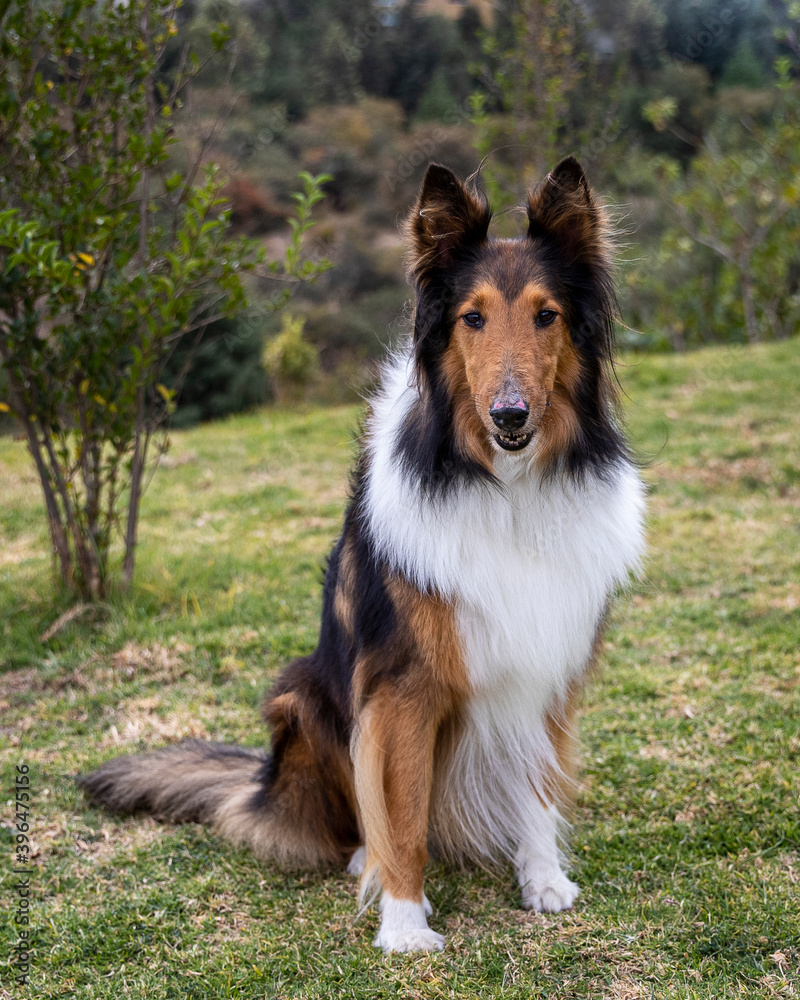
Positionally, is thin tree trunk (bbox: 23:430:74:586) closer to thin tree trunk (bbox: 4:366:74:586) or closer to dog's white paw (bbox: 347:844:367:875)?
thin tree trunk (bbox: 4:366:74:586)

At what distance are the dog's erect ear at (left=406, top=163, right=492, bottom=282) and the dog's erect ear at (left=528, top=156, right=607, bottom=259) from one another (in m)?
0.16

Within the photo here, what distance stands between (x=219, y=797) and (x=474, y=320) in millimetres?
2049

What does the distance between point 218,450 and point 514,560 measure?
725cm

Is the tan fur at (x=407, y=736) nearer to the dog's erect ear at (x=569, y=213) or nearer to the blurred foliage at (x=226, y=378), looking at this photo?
the dog's erect ear at (x=569, y=213)

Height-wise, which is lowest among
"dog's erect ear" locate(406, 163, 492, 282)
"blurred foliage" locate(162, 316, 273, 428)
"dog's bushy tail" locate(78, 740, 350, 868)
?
"dog's bushy tail" locate(78, 740, 350, 868)

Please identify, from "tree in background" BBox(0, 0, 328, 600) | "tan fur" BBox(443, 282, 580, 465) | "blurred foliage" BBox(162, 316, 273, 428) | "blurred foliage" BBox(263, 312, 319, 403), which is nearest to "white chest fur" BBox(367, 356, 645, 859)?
"tan fur" BBox(443, 282, 580, 465)

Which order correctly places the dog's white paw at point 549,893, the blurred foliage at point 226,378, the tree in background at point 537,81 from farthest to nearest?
the blurred foliage at point 226,378, the tree in background at point 537,81, the dog's white paw at point 549,893

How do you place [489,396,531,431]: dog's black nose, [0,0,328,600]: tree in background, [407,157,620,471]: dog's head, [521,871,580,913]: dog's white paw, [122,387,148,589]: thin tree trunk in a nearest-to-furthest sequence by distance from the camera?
[489,396,531,431]: dog's black nose, [407,157,620,471]: dog's head, [521,871,580,913]: dog's white paw, [0,0,328,600]: tree in background, [122,387,148,589]: thin tree trunk

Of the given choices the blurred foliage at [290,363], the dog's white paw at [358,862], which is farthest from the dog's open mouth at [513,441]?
the blurred foliage at [290,363]

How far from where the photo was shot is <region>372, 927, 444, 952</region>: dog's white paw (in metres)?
2.71

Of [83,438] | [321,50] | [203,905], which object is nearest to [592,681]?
[203,905]

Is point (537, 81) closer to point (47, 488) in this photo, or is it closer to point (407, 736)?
point (47, 488)

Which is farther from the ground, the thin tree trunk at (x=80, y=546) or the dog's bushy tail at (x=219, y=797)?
the thin tree trunk at (x=80, y=546)

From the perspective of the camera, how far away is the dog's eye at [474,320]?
2.58m
